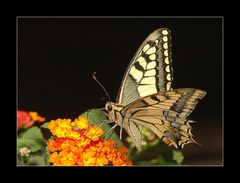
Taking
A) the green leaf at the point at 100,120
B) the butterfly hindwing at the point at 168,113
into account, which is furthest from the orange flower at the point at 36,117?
the butterfly hindwing at the point at 168,113

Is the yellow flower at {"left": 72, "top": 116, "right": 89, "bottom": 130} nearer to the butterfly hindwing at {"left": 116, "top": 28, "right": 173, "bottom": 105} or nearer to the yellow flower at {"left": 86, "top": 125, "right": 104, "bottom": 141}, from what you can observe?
the yellow flower at {"left": 86, "top": 125, "right": 104, "bottom": 141}

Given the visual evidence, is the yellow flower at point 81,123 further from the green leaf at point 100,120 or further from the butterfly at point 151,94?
the butterfly at point 151,94

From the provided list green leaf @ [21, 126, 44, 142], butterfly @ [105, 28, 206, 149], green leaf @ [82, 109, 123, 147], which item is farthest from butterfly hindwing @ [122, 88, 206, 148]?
green leaf @ [21, 126, 44, 142]

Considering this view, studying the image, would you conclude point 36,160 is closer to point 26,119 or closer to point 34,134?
point 34,134

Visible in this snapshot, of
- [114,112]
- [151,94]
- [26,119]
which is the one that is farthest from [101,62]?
[26,119]

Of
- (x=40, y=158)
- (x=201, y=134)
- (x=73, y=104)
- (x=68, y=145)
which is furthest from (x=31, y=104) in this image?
(x=201, y=134)

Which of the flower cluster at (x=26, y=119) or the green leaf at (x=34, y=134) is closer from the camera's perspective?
the green leaf at (x=34, y=134)

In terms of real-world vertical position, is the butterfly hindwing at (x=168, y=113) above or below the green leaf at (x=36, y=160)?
above
